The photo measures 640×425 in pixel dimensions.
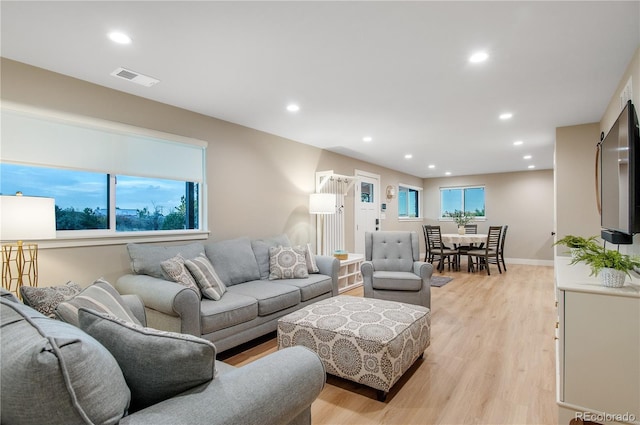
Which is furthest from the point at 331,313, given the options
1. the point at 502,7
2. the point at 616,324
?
the point at 502,7

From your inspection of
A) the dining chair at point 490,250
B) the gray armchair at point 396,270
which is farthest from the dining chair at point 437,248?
the gray armchair at point 396,270

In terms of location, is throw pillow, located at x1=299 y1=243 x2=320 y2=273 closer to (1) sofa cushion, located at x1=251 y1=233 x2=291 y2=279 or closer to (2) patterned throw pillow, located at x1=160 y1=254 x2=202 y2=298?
(1) sofa cushion, located at x1=251 y1=233 x2=291 y2=279

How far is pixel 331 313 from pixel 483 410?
1.14 m

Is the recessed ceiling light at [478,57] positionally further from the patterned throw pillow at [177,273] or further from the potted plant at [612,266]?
the patterned throw pillow at [177,273]

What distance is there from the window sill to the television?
3542 mm

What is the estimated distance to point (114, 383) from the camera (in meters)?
0.83

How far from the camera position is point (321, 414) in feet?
6.40

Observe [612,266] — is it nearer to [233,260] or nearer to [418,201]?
[233,260]

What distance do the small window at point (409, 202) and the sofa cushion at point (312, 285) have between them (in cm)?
500

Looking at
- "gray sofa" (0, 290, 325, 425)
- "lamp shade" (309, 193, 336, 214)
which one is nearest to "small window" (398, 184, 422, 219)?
"lamp shade" (309, 193, 336, 214)

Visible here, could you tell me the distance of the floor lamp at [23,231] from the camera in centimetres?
196

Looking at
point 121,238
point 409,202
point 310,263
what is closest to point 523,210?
point 409,202

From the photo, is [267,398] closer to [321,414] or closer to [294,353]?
[294,353]

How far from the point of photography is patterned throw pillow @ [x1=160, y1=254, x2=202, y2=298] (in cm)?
262
